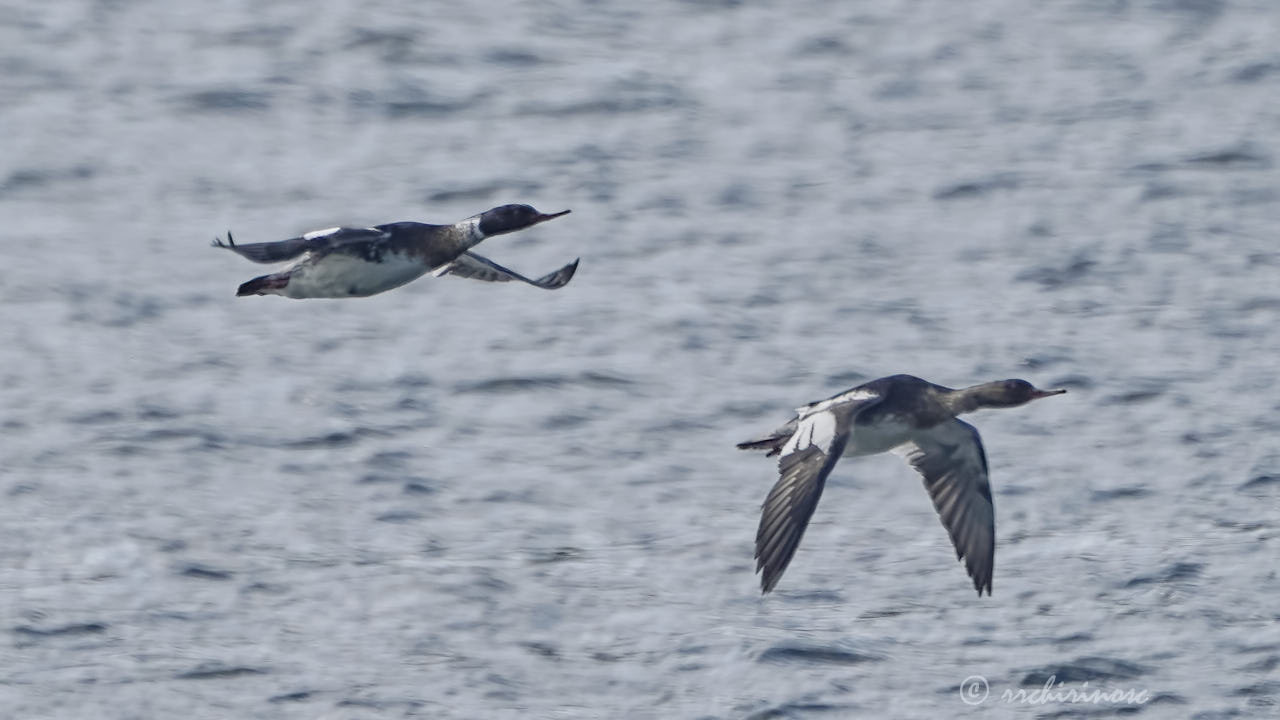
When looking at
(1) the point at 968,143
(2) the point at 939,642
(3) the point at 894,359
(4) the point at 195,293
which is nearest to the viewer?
(2) the point at 939,642

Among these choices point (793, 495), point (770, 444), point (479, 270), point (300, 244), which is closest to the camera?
point (793, 495)

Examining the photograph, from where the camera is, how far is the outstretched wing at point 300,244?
1080 cm

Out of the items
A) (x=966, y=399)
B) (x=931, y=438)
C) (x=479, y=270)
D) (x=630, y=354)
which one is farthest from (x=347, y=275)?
(x=630, y=354)

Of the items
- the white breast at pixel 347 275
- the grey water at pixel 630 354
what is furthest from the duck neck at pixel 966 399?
the white breast at pixel 347 275

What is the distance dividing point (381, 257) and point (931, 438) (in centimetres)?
283

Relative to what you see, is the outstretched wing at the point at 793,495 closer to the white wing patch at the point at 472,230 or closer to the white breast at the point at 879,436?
the white breast at the point at 879,436

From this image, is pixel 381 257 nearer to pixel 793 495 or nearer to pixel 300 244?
pixel 300 244

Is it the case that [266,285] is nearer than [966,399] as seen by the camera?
Yes

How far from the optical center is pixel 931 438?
40.1 feet

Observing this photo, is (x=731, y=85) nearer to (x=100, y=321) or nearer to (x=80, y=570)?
(x=100, y=321)

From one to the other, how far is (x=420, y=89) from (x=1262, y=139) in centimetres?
737

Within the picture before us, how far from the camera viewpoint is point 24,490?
50.2 ft

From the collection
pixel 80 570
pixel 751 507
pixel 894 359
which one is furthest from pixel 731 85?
pixel 80 570

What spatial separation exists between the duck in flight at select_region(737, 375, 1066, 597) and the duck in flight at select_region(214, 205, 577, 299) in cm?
145
